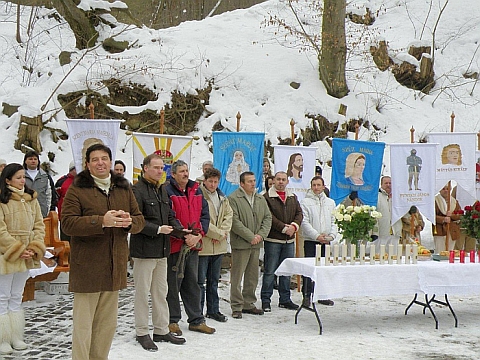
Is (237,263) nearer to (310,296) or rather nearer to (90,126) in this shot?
→ (310,296)

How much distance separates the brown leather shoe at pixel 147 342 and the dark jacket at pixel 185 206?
91 cm

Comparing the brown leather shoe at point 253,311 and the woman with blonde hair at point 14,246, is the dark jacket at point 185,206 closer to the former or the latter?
the woman with blonde hair at point 14,246

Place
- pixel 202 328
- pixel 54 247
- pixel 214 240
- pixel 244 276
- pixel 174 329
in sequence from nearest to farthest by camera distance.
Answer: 1. pixel 174 329
2. pixel 202 328
3. pixel 214 240
4. pixel 54 247
5. pixel 244 276

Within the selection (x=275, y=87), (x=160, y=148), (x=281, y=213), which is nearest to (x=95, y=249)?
(x=281, y=213)

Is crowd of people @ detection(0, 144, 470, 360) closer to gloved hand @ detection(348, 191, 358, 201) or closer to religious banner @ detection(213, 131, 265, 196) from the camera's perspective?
gloved hand @ detection(348, 191, 358, 201)

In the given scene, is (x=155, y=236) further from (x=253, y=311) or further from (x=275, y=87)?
(x=275, y=87)

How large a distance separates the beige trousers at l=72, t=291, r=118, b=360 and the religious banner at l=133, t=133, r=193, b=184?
365 centimetres

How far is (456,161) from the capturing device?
33.7 feet

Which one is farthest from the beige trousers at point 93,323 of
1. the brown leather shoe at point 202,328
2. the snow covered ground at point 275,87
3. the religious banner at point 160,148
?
the religious banner at point 160,148

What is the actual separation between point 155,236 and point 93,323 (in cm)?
136

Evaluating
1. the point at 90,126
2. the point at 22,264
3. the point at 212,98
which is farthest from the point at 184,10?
the point at 22,264

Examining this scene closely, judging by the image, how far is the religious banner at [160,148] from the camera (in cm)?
866

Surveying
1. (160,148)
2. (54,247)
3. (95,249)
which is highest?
(160,148)

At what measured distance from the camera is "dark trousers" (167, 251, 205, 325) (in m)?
6.86
